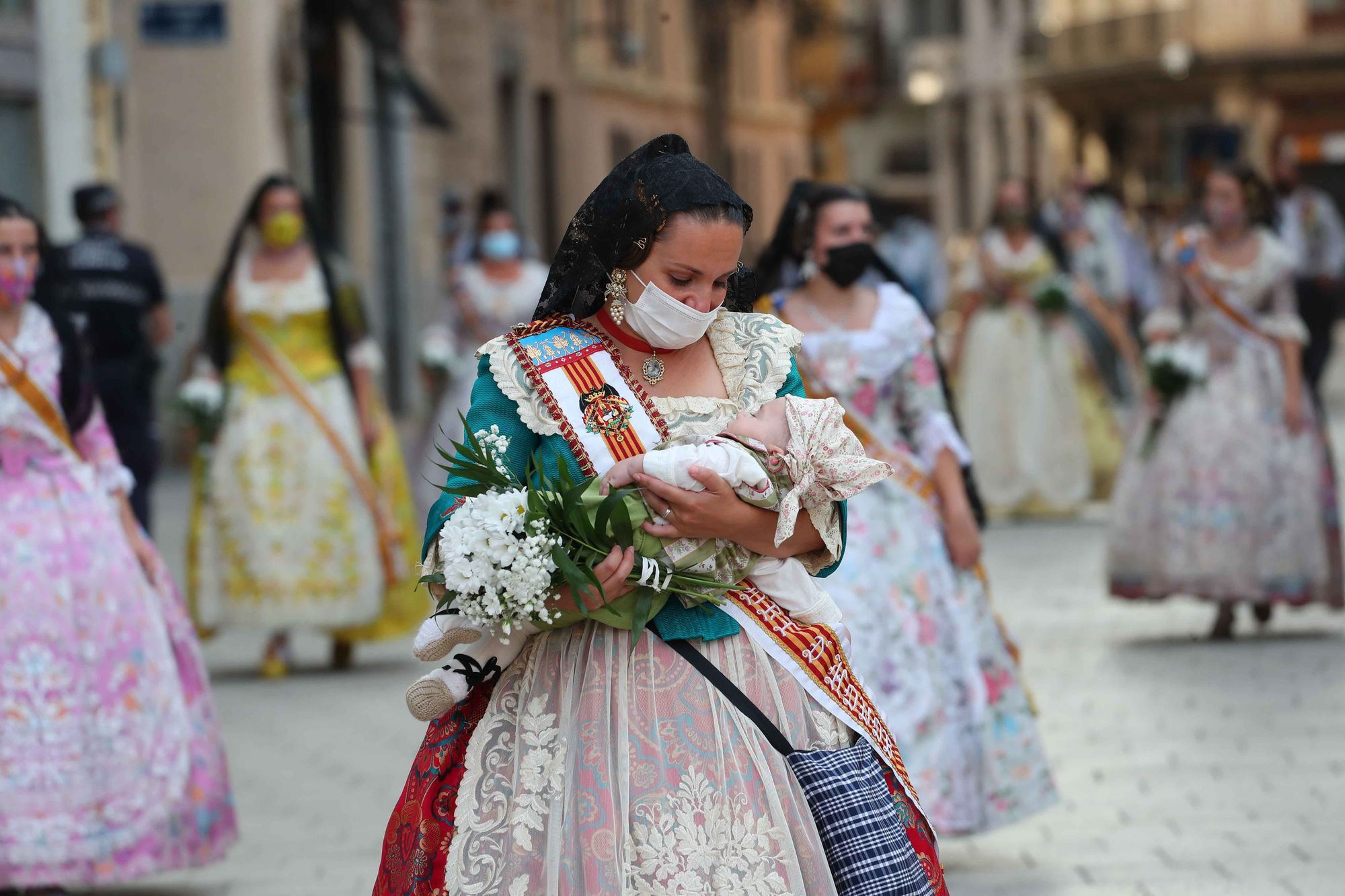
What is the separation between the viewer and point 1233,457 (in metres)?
9.98

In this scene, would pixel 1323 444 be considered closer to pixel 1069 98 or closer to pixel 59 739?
pixel 59 739

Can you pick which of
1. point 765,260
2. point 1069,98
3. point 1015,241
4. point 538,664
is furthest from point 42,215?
point 1069,98

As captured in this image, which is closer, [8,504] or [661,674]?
[661,674]

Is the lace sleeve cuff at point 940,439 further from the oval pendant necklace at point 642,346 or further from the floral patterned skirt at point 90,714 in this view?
the oval pendant necklace at point 642,346

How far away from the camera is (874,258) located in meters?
6.21

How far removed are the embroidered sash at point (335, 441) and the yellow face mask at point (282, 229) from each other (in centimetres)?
31

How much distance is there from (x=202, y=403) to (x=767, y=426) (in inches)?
246

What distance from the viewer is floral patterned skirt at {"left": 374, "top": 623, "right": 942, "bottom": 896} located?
347 centimetres

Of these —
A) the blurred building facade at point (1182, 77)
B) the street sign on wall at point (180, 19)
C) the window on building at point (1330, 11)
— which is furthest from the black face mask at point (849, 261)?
the window on building at point (1330, 11)

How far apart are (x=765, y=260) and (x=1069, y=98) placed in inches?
1885

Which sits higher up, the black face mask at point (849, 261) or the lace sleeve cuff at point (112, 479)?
the black face mask at point (849, 261)

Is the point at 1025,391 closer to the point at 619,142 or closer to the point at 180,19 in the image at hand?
the point at 180,19

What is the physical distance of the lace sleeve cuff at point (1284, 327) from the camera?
9.63 m

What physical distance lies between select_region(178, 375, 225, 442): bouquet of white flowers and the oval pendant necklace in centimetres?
602
